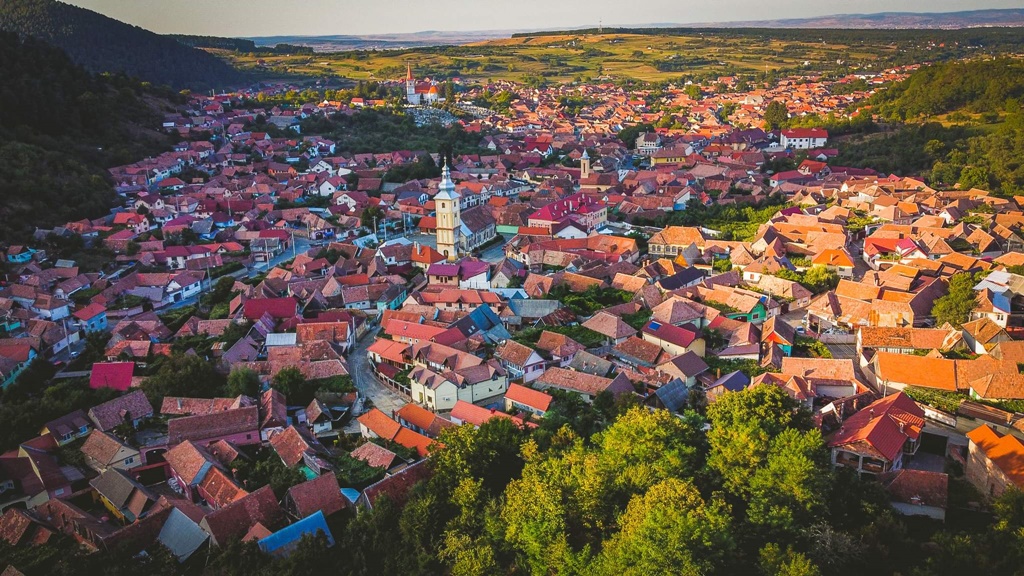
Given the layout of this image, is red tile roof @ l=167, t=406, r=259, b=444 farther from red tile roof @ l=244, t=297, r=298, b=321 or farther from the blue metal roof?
red tile roof @ l=244, t=297, r=298, b=321

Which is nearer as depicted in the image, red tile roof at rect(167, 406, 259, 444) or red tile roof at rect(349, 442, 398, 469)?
red tile roof at rect(349, 442, 398, 469)

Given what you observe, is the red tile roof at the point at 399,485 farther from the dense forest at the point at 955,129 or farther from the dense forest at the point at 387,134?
the dense forest at the point at 387,134

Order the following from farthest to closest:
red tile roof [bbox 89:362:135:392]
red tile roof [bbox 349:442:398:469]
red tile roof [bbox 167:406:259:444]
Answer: red tile roof [bbox 89:362:135:392]
red tile roof [bbox 167:406:259:444]
red tile roof [bbox 349:442:398:469]

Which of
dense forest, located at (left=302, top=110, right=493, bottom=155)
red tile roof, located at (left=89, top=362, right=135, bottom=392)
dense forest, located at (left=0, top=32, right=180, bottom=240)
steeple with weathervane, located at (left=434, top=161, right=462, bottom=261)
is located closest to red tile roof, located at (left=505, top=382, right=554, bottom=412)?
red tile roof, located at (left=89, top=362, right=135, bottom=392)

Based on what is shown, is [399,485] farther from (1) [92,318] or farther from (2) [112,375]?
(1) [92,318]

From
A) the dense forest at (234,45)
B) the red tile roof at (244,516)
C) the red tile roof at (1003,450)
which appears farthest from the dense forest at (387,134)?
the dense forest at (234,45)

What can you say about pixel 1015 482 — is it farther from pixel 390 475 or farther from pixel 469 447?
pixel 390 475
